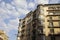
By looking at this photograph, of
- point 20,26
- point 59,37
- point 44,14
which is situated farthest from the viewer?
point 20,26

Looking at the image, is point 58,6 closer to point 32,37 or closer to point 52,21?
point 52,21

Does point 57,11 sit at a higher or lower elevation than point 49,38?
higher

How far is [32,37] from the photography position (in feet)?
118

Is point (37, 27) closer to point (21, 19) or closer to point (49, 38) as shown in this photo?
point (49, 38)

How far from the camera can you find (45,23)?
34.0 metres

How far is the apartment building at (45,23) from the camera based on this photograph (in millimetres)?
33094

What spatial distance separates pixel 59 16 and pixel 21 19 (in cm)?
1446

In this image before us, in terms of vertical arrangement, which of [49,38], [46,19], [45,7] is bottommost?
[49,38]

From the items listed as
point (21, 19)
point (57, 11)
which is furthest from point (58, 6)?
point (21, 19)

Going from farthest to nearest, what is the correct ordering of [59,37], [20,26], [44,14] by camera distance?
1. [20,26]
2. [44,14]
3. [59,37]

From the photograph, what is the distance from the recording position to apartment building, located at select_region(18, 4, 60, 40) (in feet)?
109

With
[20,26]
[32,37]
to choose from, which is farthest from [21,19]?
[32,37]

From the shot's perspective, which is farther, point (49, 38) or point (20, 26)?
point (20, 26)

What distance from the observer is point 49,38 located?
108 ft
